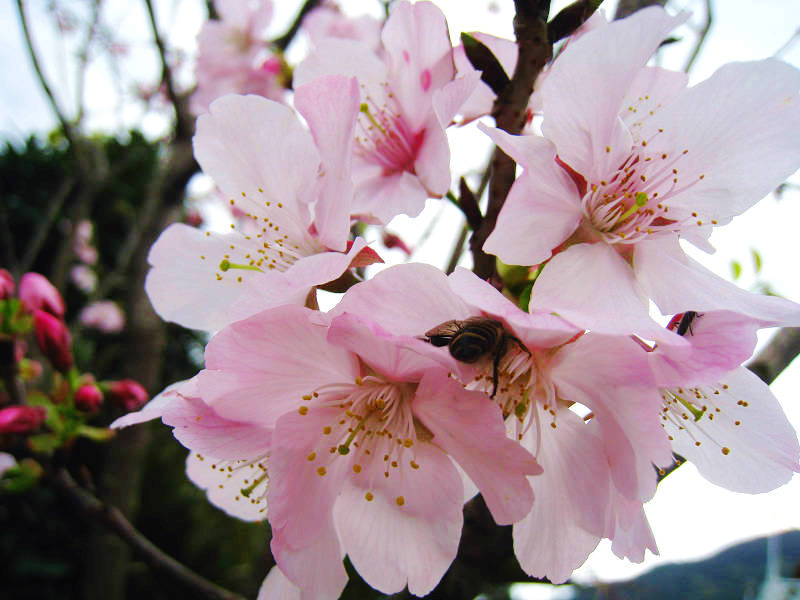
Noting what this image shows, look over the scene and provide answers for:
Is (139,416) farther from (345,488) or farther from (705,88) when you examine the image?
(705,88)

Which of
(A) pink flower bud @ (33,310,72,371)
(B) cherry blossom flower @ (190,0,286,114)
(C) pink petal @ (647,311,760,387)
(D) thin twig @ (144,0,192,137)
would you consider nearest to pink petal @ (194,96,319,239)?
(C) pink petal @ (647,311,760,387)

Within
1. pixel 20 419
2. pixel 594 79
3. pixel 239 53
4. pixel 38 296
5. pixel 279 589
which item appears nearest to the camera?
pixel 594 79

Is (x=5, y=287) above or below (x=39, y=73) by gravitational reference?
below

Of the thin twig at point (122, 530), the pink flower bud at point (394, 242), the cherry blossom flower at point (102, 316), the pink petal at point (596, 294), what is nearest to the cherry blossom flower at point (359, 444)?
the pink petal at point (596, 294)

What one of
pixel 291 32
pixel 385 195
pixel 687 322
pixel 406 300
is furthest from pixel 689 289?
pixel 291 32

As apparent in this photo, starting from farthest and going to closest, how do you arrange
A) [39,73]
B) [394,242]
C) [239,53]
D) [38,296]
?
[39,73], [239,53], [394,242], [38,296]

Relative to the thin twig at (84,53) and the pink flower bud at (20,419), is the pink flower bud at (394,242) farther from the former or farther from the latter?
the thin twig at (84,53)

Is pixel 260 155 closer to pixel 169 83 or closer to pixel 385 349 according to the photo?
pixel 385 349

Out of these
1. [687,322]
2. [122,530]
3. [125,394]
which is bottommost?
[122,530]
